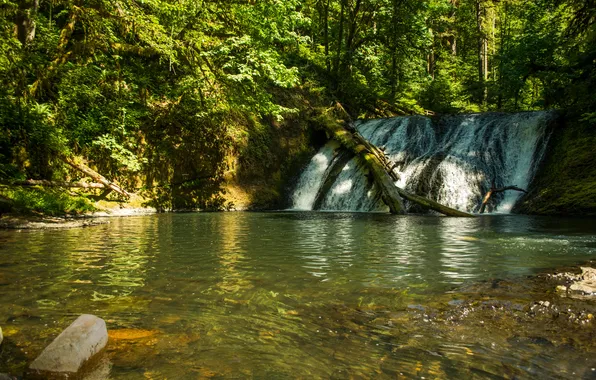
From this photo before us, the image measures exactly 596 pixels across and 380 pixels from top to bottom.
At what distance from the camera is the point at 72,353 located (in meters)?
2.52

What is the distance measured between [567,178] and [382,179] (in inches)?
247

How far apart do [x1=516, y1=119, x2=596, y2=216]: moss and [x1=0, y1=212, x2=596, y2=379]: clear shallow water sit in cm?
606

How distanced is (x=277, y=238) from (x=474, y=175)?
10878 millimetres

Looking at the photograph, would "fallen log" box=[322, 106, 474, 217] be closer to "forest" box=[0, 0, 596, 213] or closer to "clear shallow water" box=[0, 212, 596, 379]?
"forest" box=[0, 0, 596, 213]

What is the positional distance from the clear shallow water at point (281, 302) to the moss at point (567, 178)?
6.06 meters

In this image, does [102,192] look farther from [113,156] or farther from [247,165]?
[247,165]

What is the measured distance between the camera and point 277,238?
28.5ft

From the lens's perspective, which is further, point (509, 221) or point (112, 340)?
point (509, 221)

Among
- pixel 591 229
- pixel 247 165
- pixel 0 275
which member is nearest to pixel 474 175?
pixel 591 229

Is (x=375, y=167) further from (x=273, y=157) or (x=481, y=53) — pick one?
(x=481, y=53)

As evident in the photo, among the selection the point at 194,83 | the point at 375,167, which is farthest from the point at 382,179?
the point at 194,83

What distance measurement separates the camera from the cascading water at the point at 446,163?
16.3m

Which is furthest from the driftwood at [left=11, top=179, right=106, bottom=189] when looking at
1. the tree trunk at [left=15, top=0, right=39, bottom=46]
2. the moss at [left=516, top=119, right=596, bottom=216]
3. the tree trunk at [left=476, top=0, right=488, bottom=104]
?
the tree trunk at [left=476, top=0, right=488, bottom=104]

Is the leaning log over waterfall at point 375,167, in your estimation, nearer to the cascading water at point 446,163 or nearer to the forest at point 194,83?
the cascading water at point 446,163
